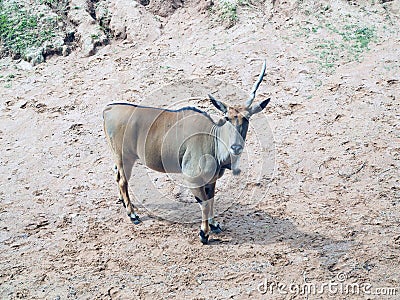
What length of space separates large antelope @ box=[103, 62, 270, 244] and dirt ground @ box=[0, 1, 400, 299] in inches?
29.5

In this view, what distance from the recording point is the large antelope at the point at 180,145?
710cm

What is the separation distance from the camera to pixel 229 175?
353 inches

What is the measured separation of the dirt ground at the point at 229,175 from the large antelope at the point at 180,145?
29.5 inches

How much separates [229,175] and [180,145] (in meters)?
1.92

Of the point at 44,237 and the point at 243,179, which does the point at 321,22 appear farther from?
the point at 44,237

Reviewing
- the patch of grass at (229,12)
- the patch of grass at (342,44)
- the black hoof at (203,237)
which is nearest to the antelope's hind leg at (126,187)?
the black hoof at (203,237)

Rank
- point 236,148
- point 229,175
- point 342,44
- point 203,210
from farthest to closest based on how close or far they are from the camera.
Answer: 1. point 342,44
2. point 229,175
3. point 203,210
4. point 236,148

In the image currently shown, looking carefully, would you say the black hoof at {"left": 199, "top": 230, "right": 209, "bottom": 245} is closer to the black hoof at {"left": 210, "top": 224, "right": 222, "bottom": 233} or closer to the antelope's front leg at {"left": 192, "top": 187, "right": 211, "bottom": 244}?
the antelope's front leg at {"left": 192, "top": 187, "right": 211, "bottom": 244}

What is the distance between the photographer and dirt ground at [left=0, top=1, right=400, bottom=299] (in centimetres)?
675

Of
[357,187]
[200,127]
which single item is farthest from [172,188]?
[357,187]

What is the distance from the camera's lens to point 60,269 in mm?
7020

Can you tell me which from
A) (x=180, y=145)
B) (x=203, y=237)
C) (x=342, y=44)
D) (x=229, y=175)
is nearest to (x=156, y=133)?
(x=180, y=145)

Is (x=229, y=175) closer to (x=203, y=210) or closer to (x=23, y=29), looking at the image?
(x=203, y=210)

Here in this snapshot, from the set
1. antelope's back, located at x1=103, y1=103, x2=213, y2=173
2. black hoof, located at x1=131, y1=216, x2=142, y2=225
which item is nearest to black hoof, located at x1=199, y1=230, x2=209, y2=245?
antelope's back, located at x1=103, y1=103, x2=213, y2=173
